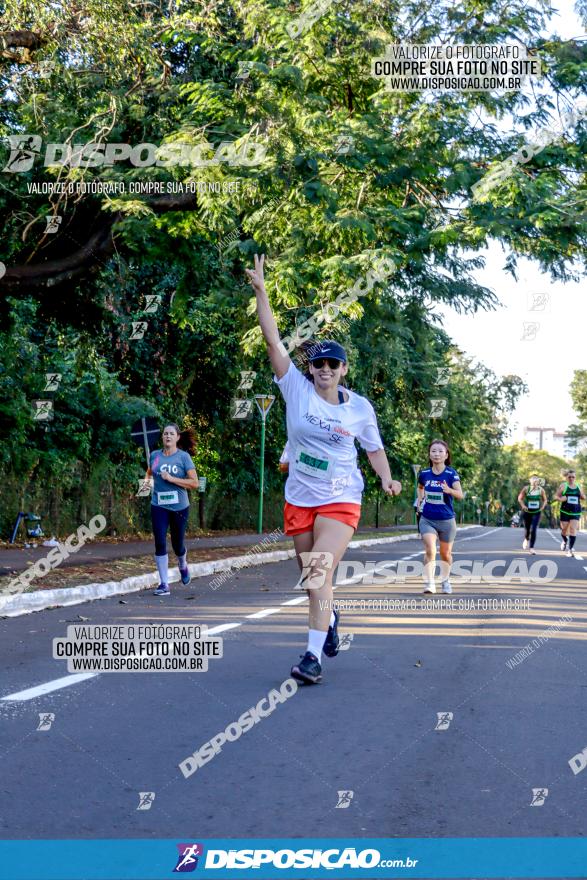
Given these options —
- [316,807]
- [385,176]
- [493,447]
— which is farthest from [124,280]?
[493,447]

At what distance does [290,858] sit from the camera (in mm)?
3873

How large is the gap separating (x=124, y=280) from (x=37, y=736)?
14099 mm

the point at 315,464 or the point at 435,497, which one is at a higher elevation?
the point at 315,464

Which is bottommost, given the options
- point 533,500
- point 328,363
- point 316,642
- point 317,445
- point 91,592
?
point 91,592

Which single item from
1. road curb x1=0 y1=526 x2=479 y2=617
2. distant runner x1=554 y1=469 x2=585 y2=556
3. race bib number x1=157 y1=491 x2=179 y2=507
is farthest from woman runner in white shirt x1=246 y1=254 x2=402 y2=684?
distant runner x1=554 y1=469 x2=585 y2=556

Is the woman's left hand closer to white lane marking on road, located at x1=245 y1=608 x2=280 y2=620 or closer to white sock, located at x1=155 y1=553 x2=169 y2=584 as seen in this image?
white lane marking on road, located at x1=245 y1=608 x2=280 y2=620

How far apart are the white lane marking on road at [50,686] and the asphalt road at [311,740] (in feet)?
0.10

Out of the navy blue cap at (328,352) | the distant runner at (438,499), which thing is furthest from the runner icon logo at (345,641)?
the distant runner at (438,499)

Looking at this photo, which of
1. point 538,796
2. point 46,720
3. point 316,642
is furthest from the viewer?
point 316,642

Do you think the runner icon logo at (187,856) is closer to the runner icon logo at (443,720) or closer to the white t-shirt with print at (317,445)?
the runner icon logo at (443,720)

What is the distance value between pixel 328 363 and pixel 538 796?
3371 millimetres

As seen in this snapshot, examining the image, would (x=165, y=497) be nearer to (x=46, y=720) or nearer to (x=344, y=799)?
(x=46, y=720)

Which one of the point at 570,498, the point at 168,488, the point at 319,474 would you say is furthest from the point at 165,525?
the point at 570,498

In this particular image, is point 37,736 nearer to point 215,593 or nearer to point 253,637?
point 253,637
